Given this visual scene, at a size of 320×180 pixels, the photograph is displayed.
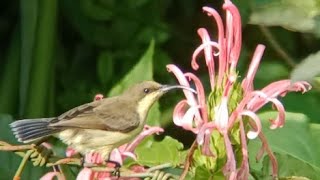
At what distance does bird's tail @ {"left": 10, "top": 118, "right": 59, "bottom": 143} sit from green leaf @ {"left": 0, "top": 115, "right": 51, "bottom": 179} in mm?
345

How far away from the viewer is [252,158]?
5.78ft

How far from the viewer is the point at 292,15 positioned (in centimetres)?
169

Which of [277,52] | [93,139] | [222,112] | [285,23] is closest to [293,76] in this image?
[222,112]

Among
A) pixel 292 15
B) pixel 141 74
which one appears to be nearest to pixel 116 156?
pixel 292 15

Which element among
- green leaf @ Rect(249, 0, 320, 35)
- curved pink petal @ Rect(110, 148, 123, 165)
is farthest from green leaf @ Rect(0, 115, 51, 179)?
green leaf @ Rect(249, 0, 320, 35)

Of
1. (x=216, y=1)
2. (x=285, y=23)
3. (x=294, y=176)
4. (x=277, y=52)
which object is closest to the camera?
(x=294, y=176)

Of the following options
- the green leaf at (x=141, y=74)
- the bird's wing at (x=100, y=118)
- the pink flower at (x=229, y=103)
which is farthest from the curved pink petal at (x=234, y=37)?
the green leaf at (x=141, y=74)

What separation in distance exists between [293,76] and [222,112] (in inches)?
4.7

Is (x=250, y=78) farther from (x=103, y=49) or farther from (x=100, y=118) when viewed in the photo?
(x=103, y=49)

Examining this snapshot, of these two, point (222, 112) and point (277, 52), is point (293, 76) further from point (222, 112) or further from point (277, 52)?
point (277, 52)

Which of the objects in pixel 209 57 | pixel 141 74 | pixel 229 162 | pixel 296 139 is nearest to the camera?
pixel 229 162

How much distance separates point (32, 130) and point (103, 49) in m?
1.32

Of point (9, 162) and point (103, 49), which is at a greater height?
point (103, 49)

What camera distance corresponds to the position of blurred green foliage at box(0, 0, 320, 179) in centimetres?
263
